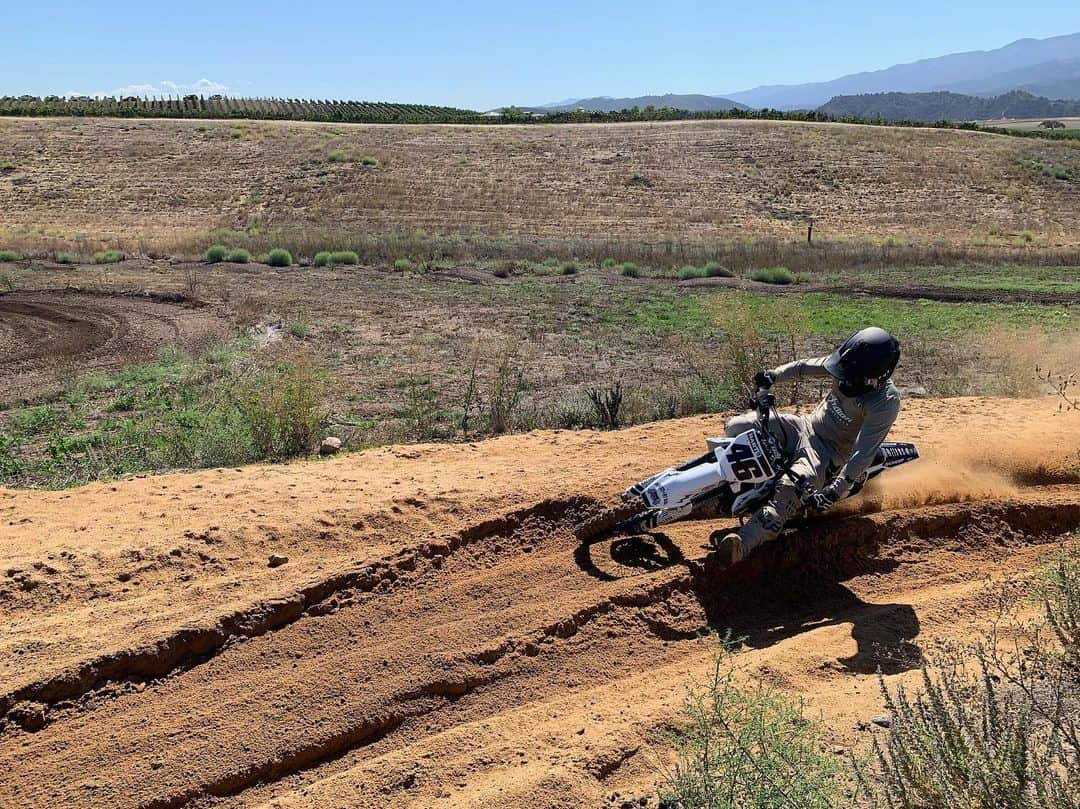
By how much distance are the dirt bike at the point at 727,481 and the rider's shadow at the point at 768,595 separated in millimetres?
341

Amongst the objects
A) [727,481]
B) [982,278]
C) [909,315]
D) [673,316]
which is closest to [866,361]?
[727,481]

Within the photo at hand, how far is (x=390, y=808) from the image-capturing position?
427cm

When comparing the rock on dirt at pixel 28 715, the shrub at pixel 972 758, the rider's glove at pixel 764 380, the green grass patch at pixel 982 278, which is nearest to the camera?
the shrub at pixel 972 758

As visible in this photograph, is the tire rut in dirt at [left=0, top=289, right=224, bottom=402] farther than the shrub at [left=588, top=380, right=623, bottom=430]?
Yes

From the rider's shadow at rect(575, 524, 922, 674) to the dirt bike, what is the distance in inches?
13.4

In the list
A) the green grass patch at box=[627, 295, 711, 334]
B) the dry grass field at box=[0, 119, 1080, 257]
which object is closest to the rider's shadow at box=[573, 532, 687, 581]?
the green grass patch at box=[627, 295, 711, 334]

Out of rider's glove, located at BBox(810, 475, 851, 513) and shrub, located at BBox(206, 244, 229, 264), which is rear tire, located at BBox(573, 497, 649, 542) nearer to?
rider's glove, located at BBox(810, 475, 851, 513)

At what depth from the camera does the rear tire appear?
23.4 ft

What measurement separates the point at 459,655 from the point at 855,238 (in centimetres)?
4434

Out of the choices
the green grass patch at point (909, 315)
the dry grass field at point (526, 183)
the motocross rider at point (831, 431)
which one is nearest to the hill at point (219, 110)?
the dry grass field at point (526, 183)

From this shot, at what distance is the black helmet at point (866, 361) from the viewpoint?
6371 mm

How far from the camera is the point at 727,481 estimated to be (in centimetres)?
649

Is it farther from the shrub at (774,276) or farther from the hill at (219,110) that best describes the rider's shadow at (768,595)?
the hill at (219,110)

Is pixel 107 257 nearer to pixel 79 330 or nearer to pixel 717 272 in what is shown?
pixel 79 330
